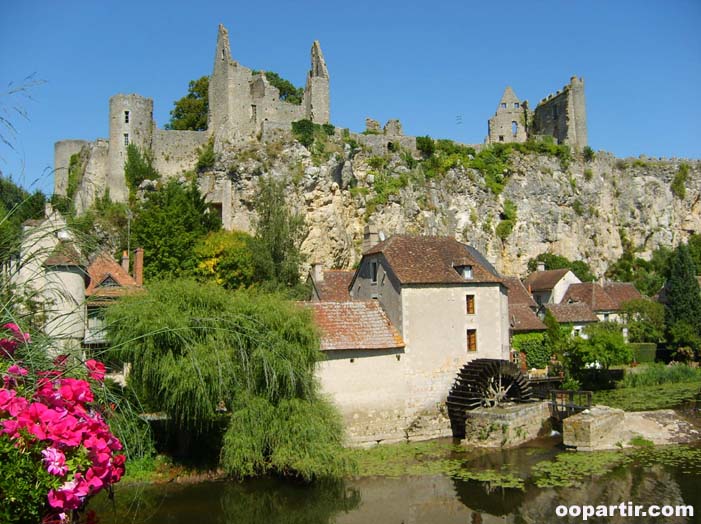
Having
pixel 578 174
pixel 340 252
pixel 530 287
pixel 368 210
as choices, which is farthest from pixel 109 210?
pixel 578 174

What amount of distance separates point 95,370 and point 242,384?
1195 centimetres

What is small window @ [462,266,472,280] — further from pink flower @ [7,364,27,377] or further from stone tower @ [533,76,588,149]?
stone tower @ [533,76,588,149]

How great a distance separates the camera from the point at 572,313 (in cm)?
4088

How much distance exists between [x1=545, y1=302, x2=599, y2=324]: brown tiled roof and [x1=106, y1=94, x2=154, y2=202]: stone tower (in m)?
29.3

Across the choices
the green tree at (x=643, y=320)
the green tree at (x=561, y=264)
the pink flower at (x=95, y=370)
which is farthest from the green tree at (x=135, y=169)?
the pink flower at (x=95, y=370)

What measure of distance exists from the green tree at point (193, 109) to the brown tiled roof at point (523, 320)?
28768mm

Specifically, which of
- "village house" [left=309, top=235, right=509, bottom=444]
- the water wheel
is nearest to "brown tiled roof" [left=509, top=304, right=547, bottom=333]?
"village house" [left=309, top=235, right=509, bottom=444]

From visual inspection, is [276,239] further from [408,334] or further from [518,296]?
[518,296]

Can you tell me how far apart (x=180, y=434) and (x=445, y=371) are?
398 inches

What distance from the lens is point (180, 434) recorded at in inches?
712

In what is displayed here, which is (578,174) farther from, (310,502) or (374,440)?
(310,502)

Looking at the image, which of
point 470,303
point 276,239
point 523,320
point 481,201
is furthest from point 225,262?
point 481,201

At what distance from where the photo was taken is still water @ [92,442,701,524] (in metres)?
14.7

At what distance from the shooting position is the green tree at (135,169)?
39844 millimetres
